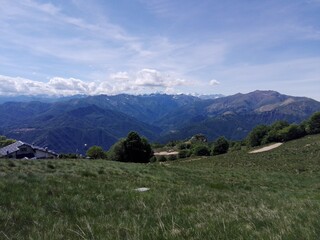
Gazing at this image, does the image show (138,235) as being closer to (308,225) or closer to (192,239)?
(192,239)

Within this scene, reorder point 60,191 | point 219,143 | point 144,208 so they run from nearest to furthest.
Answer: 1. point 144,208
2. point 60,191
3. point 219,143

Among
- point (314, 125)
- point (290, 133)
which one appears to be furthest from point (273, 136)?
point (314, 125)

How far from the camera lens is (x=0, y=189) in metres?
8.88

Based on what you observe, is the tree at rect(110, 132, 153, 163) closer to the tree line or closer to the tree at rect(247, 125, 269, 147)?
the tree line

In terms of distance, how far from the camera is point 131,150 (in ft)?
325

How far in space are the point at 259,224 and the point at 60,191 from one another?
245 inches

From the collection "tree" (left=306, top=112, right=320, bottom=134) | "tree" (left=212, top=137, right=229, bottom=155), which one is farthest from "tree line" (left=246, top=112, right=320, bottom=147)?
"tree" (left=212, top=137, right=229, bottom=155)

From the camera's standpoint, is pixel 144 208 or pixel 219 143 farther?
pixel 219 143

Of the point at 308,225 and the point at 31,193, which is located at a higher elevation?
the point at 308,225

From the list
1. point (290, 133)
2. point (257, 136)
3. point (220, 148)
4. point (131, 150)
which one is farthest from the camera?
point (257, 136)

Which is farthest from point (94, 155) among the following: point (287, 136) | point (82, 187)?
point (82, 187)

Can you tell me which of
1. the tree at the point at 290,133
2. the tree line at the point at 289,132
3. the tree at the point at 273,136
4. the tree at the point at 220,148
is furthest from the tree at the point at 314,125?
the tree at the point at 220,148

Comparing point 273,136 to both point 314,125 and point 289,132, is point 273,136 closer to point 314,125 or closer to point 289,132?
point 289,132

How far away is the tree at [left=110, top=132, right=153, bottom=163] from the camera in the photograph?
9800 cm
